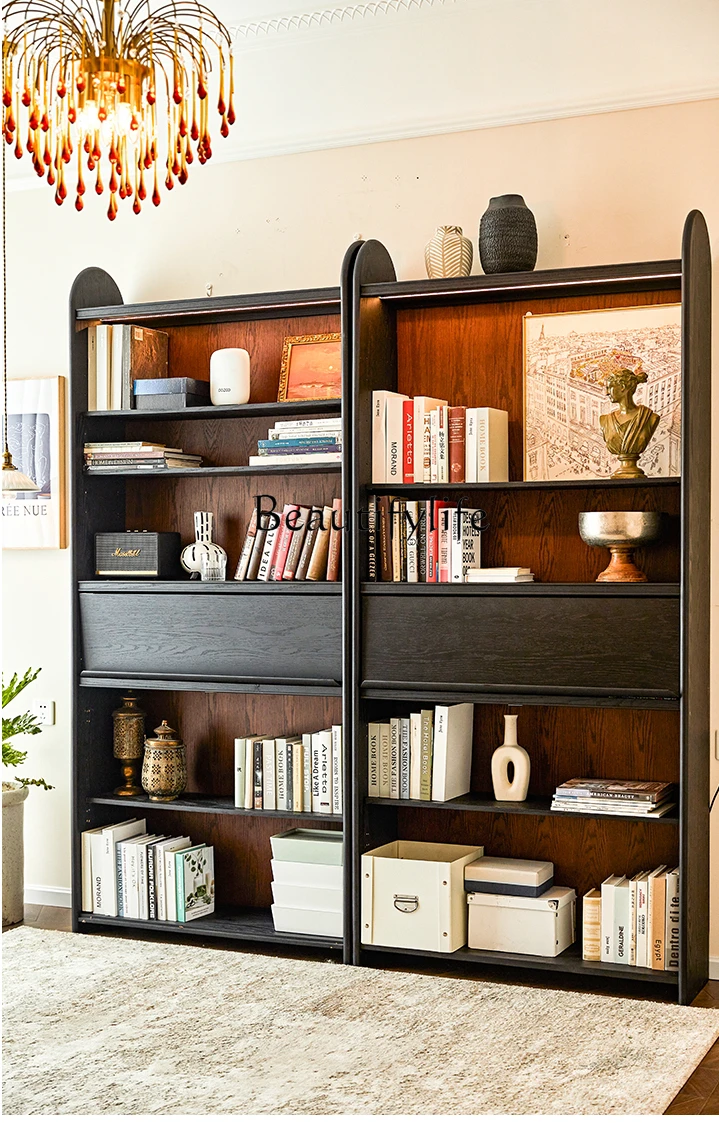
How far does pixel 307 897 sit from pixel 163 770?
0.67 metres

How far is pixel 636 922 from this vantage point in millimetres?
3422

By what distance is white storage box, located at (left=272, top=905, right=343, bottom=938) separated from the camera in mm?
3822

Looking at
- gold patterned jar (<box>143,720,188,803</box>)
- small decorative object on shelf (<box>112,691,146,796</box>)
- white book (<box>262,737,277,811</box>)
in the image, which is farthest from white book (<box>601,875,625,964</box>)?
small decorative object on shelf (<box>112,691,146,796</box>)

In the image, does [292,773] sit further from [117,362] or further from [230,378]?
[117,362]

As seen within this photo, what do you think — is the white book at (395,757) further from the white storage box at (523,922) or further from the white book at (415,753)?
the white storage box at (523,922)

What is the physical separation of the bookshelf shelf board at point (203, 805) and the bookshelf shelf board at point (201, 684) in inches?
14.8

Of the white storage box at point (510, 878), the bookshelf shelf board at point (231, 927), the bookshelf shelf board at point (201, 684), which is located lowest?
the bookshelf shelf board at point (231, 927)

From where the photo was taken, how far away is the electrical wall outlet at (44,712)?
4574 mm

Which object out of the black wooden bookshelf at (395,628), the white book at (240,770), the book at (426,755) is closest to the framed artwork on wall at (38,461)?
the black wooden bookshelf at (395,628)

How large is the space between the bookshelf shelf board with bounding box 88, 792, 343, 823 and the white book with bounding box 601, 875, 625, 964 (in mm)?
843

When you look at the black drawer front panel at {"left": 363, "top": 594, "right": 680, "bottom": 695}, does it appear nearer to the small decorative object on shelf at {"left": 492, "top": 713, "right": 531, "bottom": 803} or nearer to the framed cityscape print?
the small decorative object on shelf at {"left": 492, "top": 713, "right": 531, "bottom": 803}

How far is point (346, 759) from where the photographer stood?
3.74 m

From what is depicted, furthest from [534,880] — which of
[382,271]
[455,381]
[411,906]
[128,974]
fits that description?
[382,271]

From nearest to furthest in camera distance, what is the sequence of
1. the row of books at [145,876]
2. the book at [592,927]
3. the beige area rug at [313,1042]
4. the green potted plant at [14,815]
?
the beige area rug at [313,1042] → the book at [592,927] → the row of books at [145,876] → the green potted plant at [14,815]
